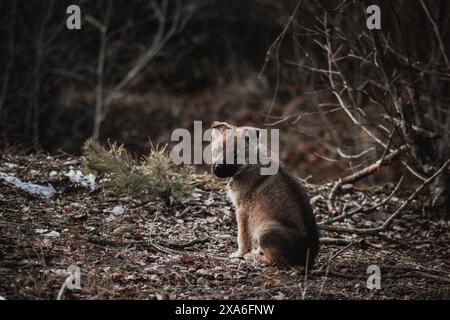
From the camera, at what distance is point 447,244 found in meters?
7.32

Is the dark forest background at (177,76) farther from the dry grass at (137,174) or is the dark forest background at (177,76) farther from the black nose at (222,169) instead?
the black nose at (222,169)

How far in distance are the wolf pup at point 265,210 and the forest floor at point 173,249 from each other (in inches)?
7.1

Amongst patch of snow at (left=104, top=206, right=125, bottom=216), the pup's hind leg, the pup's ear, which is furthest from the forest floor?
the pup's ear

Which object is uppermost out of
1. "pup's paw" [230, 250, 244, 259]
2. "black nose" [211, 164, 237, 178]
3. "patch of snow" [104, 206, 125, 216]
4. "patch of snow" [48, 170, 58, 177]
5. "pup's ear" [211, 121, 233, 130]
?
"pup's ear" [211, 121, 233, 130]

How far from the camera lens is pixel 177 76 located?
64.5 ft

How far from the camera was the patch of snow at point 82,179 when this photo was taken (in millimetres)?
7824

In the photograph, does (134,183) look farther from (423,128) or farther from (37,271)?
(423,128)

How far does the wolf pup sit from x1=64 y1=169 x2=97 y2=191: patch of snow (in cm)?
188

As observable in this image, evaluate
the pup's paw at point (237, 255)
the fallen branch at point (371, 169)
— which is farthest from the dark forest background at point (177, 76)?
the pup's paw at point (237, 255)

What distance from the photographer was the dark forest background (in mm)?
13336

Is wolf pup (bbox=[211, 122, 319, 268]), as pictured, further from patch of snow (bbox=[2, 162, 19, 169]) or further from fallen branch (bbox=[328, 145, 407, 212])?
patch of snow (bbox=[2, 162, 19, 169])

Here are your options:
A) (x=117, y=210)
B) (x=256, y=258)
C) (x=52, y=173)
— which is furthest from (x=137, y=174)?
(x=256, y=258)
